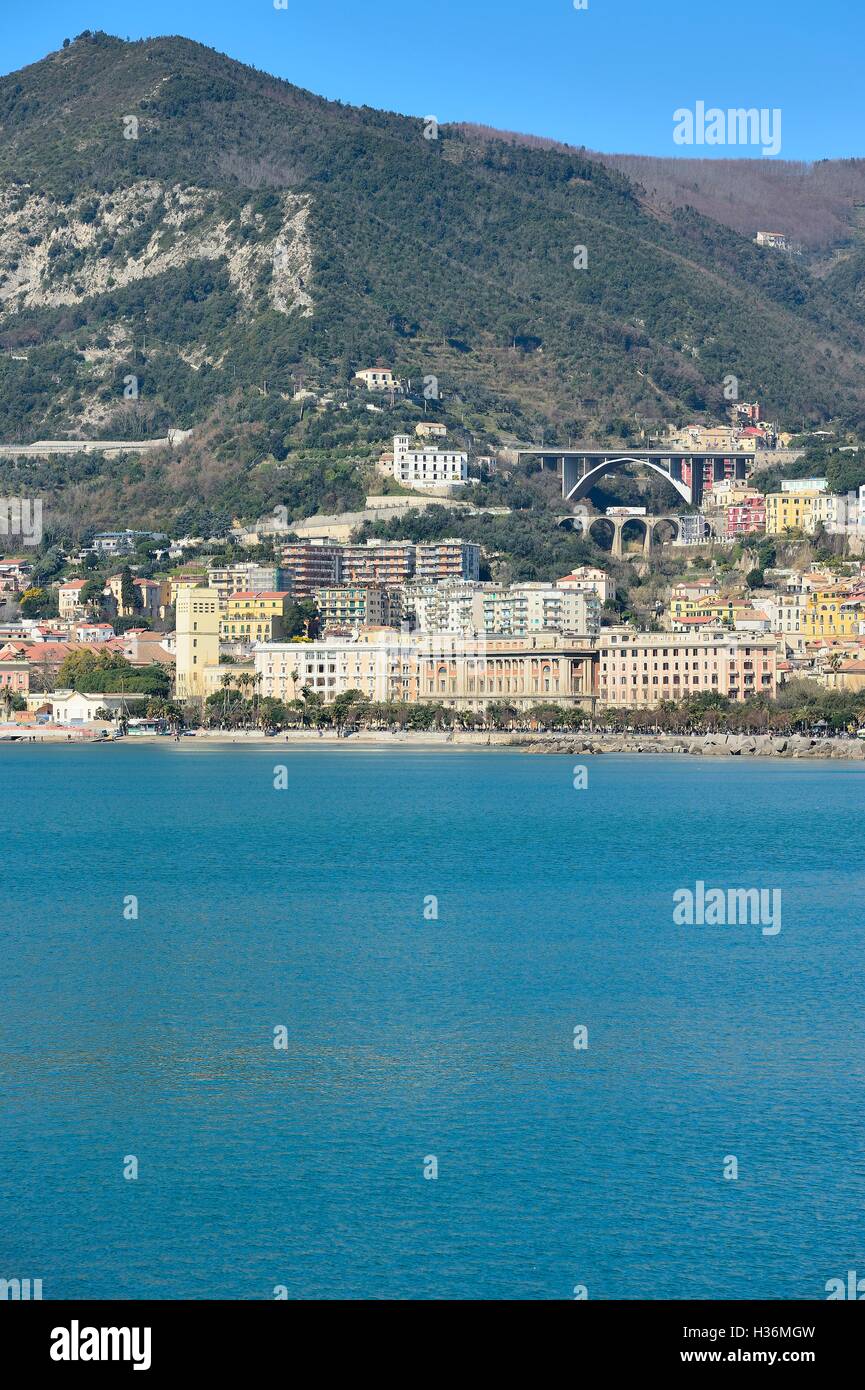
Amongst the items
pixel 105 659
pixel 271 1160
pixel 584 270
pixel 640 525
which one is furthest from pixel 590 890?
pixel 584 270

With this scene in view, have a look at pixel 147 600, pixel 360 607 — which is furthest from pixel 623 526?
pixel 147 600

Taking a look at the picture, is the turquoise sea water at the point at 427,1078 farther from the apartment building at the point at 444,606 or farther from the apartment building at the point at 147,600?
the apartment building at the point at 147,600

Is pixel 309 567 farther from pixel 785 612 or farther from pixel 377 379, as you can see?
pixel 377 379

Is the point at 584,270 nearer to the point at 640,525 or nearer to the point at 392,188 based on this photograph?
the point at 392,188

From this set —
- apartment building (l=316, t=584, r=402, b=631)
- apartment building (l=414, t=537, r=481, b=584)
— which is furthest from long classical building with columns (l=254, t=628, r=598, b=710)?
apartment building (l=414, t=537, r=481, b=584)

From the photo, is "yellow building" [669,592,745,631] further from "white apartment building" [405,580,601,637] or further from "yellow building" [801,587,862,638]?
"white apartment building" [405,580,601,637]

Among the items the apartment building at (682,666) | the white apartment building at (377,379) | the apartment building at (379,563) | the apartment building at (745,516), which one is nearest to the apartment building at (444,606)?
the apartment building at (379,563)
